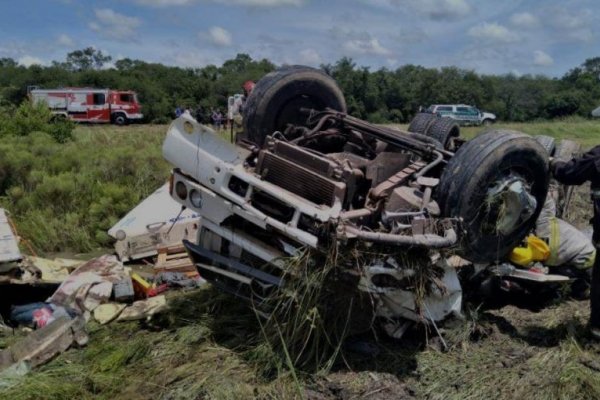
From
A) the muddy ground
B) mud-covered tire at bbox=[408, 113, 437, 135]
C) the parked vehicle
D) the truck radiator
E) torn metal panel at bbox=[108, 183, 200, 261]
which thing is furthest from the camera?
the parked vehicle

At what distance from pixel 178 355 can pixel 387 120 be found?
4901 centimetres

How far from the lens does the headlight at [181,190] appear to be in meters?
4.09

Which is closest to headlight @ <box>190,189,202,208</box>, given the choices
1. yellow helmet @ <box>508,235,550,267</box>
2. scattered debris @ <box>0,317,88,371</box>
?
scattered debris @ <box>0,317,88,371</box>

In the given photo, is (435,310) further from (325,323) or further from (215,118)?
A: (215,118)

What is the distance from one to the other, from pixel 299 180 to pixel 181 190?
2.79 feet

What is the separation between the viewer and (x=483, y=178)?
3793 mm

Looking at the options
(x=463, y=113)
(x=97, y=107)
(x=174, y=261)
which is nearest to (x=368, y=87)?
(x=463, y=113)

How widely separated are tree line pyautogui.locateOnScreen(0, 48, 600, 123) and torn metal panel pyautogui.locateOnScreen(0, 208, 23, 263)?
3869 centimetres

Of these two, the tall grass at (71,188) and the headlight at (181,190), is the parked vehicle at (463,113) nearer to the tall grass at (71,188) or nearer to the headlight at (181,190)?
the tall grass at (71,188)

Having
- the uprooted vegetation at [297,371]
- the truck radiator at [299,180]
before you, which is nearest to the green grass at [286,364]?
the uprooted vegetation at [297,371]

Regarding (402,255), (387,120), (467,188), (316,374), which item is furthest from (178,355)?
(387,120)

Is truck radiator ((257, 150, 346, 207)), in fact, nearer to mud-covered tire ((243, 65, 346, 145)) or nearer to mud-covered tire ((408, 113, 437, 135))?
mud-covered tire ((243, 65, 346, 145))

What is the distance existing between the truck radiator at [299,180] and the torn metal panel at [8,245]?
85.8 inches

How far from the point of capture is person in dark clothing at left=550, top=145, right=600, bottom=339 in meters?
4.14
